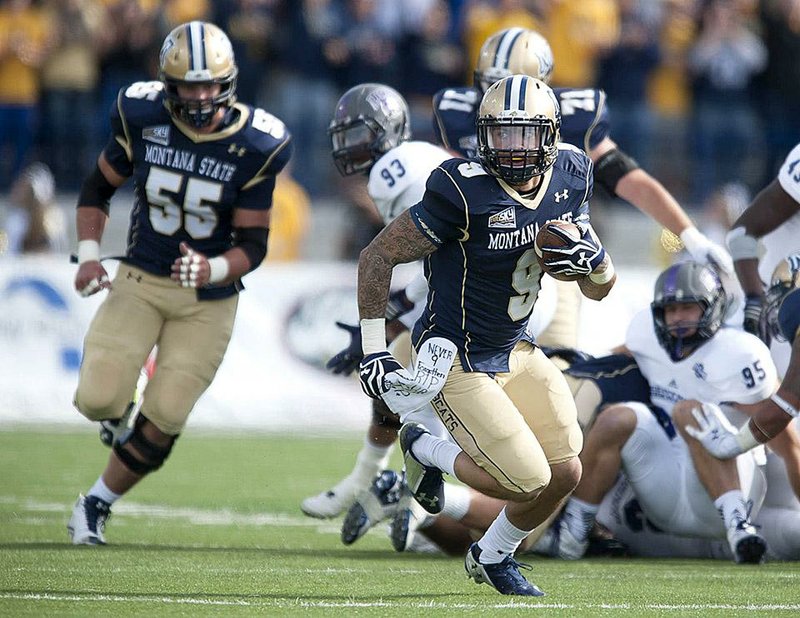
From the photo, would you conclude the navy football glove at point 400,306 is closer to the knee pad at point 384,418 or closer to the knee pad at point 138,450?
the knee pad at point 384,418

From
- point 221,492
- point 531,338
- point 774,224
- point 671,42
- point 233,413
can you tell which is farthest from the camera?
point 671,42

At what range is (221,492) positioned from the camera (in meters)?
8.00

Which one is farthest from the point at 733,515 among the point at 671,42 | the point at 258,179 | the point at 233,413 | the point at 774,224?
the point at 671,42

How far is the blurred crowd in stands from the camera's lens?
1346 cm

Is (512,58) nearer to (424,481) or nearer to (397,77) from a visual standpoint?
(424,481)

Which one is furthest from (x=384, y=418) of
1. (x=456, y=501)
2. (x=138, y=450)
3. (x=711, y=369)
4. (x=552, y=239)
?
(x=552, y=239)

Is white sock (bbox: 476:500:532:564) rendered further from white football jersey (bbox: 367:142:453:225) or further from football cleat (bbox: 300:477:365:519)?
football cleat (bbox: 300:477:365:519)

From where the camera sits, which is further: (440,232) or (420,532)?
(420,532)

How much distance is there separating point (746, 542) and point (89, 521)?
271 cm

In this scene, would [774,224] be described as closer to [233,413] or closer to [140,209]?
[140,209]

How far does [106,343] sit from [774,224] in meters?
3.13

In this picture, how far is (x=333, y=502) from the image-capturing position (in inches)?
266

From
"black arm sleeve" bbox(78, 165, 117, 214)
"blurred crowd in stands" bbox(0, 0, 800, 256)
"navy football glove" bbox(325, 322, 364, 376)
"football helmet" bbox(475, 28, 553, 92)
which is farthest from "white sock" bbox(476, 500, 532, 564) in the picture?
"blurred crowd in stands" bbox(0, 0, 800, 256)

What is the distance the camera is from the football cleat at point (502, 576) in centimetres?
503
